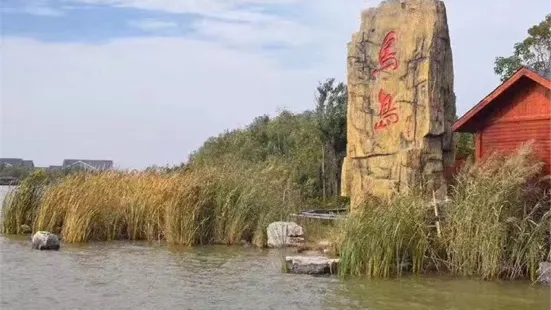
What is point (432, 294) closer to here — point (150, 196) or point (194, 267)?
point (194, 267)

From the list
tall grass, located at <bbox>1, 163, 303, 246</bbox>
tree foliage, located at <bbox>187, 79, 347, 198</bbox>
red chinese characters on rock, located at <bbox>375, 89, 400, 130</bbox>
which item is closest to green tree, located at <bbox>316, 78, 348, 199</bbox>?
tree foliage, located at <bbox>187, 79, 347, 198</bbox>

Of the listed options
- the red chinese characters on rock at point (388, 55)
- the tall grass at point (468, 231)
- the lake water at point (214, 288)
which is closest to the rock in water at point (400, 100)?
the red chinese characters on rock at point (388, 55)

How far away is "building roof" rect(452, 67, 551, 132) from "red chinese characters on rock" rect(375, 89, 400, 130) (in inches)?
38.4

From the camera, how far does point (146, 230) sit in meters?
14.0

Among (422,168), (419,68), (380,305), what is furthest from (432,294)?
(419,68)

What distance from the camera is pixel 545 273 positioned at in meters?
8.72

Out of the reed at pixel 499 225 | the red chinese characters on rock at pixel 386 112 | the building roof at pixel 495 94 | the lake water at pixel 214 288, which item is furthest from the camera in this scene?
the red chinese characters on rock at pixel 386 112

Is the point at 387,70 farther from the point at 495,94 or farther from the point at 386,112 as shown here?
the point at 495,94

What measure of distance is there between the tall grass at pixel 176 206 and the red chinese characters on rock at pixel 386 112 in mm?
2952

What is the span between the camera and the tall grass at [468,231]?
9.02 metres

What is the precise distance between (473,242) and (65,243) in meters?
7.70

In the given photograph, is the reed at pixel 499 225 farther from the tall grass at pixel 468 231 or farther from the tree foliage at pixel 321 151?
the tree foliage at pixel 321 151

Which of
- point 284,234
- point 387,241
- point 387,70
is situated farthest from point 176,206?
point 387,241

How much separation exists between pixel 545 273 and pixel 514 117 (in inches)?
149
